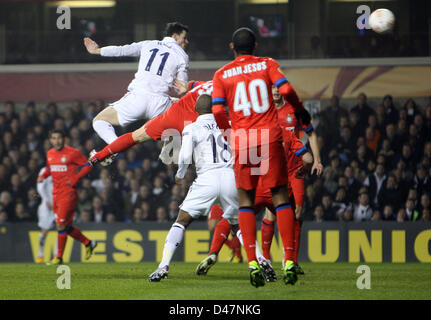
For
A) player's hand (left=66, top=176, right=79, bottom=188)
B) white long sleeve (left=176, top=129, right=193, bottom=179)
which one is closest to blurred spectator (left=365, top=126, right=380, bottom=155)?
player's hand (left=66, top=176, right=79, bottom=188)

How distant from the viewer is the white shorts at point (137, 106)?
9703 mm

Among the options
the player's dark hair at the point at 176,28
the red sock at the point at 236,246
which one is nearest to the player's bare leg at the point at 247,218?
the player's dark hair at the point at 176,28

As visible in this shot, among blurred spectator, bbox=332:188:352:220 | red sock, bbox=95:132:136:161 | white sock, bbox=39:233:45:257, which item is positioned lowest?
white sock, bbox=39:233:45:257

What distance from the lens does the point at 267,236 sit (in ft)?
28.9

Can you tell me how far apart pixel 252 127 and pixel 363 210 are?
7.55 m

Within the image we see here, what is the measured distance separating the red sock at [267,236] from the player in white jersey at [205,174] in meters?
0.60

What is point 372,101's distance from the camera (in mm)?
16047

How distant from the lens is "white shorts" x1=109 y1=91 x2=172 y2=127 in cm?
970

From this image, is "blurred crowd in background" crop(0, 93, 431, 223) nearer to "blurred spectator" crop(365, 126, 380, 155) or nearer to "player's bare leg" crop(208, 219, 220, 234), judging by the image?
"blurred spectator" crop(365, 126, 380, 155)

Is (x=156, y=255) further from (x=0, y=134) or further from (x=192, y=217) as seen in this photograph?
(x=192, y=217)

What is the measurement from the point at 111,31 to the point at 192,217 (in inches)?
394

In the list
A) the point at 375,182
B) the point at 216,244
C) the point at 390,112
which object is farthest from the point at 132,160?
the point at 216,244

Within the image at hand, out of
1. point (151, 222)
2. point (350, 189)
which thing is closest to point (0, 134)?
point (151, 222)

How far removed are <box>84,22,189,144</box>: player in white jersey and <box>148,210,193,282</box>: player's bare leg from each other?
1.97 metres
